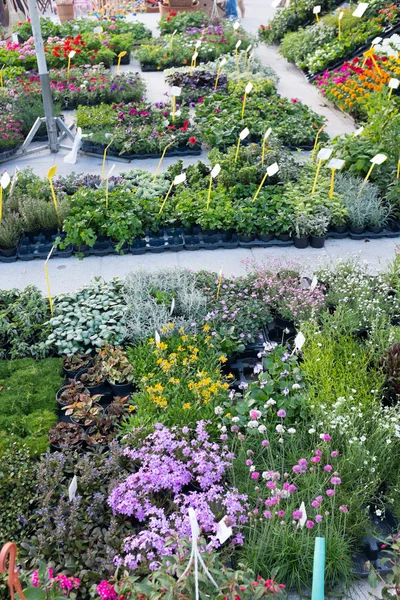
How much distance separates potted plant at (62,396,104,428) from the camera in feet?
12.2

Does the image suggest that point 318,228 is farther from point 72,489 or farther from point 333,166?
point 72,489

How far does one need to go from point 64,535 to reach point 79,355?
154 centimetres

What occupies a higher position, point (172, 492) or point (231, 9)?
point (231, 9)

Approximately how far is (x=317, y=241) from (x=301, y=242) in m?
0.16

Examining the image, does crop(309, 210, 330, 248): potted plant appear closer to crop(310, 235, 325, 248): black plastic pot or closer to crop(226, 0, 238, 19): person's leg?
crop(310, 235, 325, 248): black plastic pot

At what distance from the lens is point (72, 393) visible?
3.92 meters

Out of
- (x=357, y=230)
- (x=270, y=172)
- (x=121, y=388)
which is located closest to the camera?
(x=121, y=388)

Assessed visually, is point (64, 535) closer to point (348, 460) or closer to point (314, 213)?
point (348, 460)

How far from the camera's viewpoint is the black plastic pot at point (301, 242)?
5836 millimetres

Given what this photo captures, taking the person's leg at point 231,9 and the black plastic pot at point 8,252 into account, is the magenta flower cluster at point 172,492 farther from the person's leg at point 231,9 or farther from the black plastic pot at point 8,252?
the person's leg at point 231,9

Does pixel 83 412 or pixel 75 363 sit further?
pixel 75 363

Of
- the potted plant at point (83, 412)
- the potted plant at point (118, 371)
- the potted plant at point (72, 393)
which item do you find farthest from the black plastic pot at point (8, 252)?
the potted plant at point (83, 412)

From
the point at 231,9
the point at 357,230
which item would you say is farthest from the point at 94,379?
the point at 231,9

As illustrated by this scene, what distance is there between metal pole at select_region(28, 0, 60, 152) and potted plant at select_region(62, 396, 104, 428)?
4.44m
